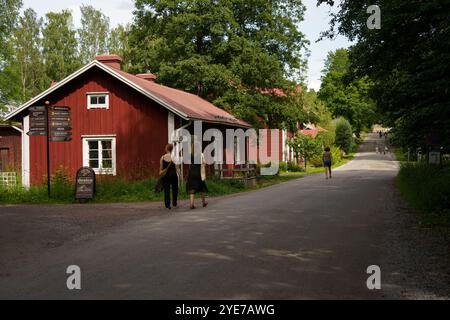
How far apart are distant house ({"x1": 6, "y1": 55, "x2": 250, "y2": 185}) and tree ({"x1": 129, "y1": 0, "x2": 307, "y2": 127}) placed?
7.45m

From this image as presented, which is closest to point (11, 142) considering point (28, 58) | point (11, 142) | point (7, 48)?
point (11, 142)

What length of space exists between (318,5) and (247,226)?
757cm

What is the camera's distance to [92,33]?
58.2 meters

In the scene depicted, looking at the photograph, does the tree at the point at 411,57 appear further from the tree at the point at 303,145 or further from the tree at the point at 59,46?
the tree at the point at 59,46

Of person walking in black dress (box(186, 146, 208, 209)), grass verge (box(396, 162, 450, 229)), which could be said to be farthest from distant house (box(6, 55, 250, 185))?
grass verge (box(396, 162, 450, 229))

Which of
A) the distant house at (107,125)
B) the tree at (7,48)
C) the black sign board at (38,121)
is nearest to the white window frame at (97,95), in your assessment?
the distant house at (107,125)

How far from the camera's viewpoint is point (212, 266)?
656 cm

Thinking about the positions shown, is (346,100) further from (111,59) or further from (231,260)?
(231,260)

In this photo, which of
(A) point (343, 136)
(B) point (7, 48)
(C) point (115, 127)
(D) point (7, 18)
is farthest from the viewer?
(A) point (343, 136)

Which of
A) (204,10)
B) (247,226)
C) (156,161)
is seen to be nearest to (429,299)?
(247,226)

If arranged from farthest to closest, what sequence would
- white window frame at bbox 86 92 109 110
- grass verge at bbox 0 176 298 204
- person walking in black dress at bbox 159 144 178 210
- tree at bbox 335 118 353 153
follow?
tree at bbox 335 118 353 153
white window frame at bbox 86 92 109 110
grass verge at bbox 0 176 298 204
person walking in black dress at bbox 159 144 178 210

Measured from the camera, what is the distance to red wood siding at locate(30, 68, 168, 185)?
20.4 m

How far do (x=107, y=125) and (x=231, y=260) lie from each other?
600 inches

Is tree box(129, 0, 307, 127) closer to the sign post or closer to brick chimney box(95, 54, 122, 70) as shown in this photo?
brick chimney box(95, 54, 122, 70)
